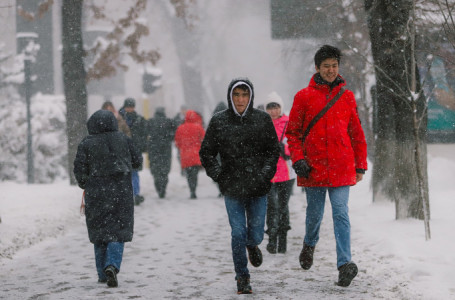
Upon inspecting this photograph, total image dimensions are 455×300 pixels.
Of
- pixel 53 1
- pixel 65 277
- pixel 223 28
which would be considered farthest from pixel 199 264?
pixel 223 28

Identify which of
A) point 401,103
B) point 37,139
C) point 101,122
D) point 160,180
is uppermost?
point 401,103

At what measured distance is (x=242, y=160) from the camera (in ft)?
20.8

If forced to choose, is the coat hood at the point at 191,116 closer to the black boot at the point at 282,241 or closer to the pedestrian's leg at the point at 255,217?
the black boot at the point at 282,241

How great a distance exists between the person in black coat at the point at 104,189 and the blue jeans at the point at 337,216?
170 centimetres

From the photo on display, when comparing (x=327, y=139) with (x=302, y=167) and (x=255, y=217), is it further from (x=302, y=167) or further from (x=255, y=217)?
(x=255, y=217)

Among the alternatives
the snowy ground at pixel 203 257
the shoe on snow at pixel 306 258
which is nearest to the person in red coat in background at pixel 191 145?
the snowy ground at pixel 203 257

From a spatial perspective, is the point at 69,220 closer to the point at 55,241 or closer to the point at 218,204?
the point at 55,241

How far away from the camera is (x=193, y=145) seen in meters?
16.5

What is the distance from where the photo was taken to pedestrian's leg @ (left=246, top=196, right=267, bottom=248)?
6.46 m

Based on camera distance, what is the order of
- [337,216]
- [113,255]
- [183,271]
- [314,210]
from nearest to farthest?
[337,216], [314,210], [113,255], [183,271]

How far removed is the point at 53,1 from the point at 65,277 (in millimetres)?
10408

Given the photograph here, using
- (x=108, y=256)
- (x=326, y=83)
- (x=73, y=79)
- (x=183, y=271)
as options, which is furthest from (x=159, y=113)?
(x=326, y=83)

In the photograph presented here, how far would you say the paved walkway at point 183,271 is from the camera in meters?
6.53

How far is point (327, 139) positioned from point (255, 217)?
35.0 inches
